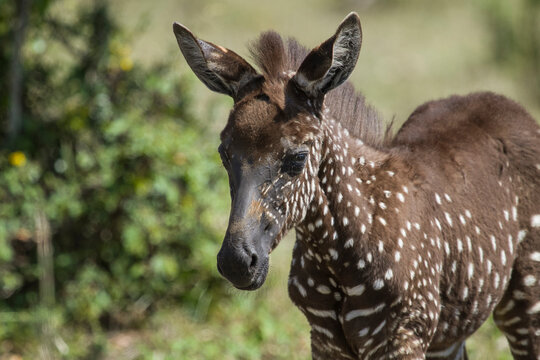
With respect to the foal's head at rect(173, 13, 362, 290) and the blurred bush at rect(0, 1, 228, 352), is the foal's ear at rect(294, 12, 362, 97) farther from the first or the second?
the blurred bush at rect(0, 1, 228, 352)

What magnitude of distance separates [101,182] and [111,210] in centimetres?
26

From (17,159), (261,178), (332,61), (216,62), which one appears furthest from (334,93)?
(17,159)

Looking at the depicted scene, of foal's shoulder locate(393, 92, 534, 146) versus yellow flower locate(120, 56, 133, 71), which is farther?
yellow flower locate(120, 56, 133, 71)

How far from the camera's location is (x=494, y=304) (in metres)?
4.14

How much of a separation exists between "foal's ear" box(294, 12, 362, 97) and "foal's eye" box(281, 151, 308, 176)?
0.34 m

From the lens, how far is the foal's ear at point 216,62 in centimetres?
350

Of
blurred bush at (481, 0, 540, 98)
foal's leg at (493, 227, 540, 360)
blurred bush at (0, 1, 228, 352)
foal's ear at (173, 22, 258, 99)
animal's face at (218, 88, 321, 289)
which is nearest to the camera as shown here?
animal's face at (218, 88, 321, 289)

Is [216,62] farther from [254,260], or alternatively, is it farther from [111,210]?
[111,210]

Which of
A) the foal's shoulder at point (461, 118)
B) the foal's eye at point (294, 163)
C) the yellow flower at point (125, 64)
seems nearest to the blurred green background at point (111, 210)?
the yellow flower at point (125, 64)

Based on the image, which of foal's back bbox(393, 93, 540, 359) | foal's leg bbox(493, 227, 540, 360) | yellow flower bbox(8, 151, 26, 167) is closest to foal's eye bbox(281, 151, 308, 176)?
foal's back bbox(393, 93, 540, 359)

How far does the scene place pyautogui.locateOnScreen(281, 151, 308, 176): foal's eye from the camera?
3252mm

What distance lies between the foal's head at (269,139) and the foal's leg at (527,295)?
1.55 metres

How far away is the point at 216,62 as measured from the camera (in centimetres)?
353

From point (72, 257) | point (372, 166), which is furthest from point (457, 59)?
point (372, 166)
